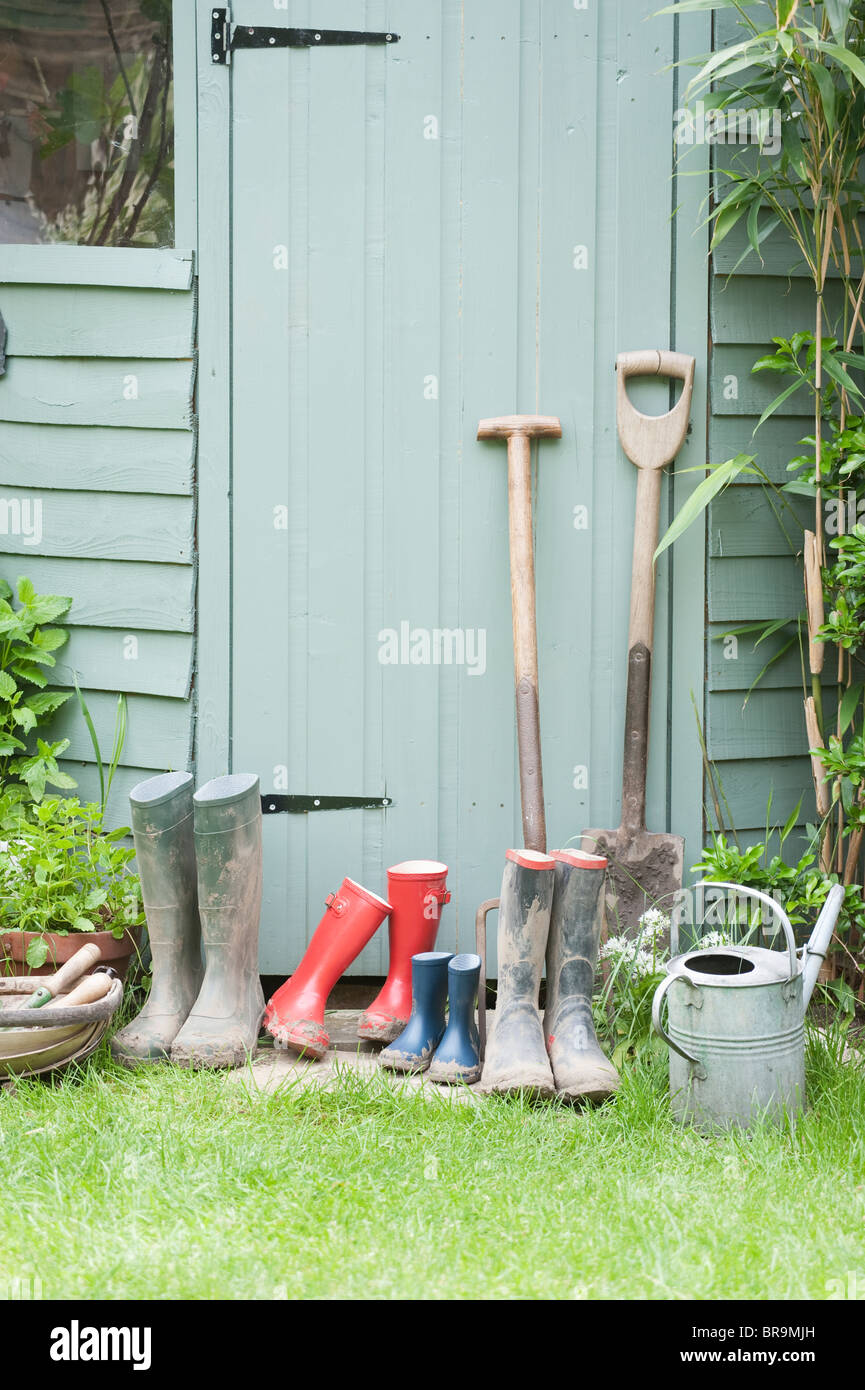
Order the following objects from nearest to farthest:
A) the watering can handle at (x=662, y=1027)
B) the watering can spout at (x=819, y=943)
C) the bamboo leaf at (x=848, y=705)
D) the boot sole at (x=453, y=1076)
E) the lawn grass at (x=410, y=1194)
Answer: the lawn grass at (x=410, y=1194) < the watering can handle at (x=662, y=1027) < the watering can spout at (x=819, y=943) < the boot sole at (x=453, y=1076) < the bamboo leaf at (x=848, y=705)

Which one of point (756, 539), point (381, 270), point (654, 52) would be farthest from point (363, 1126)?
point (654, 52)

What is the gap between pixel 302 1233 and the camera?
1.47m

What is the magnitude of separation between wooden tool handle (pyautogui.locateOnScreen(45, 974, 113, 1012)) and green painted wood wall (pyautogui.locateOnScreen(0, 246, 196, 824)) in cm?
61

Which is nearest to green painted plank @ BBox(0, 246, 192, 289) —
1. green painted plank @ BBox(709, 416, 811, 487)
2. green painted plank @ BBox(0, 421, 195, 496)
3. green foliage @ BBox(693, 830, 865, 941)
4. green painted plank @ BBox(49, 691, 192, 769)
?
green painted plank @ BBox(0, 421, 195, 496)

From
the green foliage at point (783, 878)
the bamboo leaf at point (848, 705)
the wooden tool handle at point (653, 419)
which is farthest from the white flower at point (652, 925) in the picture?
the wooden tool handle at point (653, 419)

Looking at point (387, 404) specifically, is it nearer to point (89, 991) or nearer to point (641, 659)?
point (641, 659)

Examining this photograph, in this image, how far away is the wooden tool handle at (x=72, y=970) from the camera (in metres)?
2.07

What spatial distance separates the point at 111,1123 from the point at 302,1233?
50 cm

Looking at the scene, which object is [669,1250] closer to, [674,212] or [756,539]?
[756,539]

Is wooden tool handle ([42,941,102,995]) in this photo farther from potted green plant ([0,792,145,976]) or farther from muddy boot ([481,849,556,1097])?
muddy boot ([481,849,556,1097])

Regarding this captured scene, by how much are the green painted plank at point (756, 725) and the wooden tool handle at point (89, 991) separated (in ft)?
4.67

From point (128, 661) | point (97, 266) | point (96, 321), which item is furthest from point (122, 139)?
point (128, 661)

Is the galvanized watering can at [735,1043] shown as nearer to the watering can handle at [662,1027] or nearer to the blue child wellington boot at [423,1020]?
the watering can handle at [662,1027]

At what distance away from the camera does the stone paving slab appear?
1.95 metres
